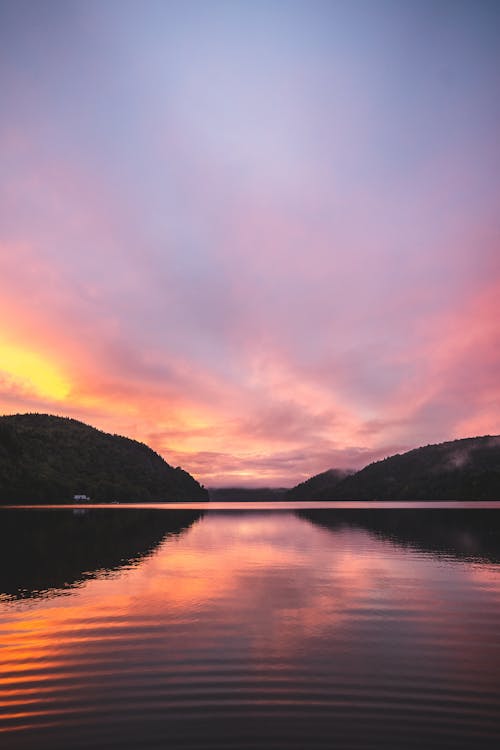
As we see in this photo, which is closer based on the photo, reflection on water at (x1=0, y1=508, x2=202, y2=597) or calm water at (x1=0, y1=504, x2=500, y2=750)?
calm water at (x1=0, y1=504, x2=500, y2=750)

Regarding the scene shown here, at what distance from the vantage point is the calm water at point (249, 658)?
12477 mm

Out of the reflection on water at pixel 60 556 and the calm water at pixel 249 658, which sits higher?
the reflection on water at pixel 60 556

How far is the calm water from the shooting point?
12477mm

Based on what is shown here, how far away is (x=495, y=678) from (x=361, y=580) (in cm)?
2032

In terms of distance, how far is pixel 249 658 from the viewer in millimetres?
18328

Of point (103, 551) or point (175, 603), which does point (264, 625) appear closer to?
point (175, 603)

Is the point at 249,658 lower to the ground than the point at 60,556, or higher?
lower

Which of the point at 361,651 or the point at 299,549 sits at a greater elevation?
the point at 299,549

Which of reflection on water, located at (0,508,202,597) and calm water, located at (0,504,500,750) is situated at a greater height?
reflection on water, located at (0,508,202,597)

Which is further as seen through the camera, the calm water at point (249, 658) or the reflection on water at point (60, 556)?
the reflection on water at point (60, 556)

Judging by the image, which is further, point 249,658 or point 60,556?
point 60,556

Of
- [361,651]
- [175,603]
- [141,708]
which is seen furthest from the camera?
[175,603]

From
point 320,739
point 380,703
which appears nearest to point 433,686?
→ point 380,703

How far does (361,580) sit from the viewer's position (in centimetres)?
3616
